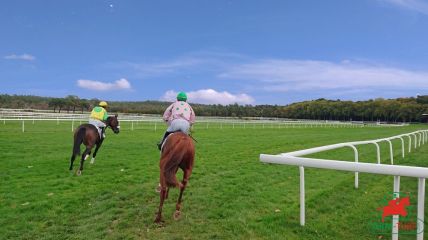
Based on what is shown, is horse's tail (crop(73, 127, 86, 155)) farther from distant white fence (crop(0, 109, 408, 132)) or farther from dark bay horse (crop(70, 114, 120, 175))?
distant white fence (crop(0, 109, 408, 132))

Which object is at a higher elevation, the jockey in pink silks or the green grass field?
the jockey in pink silks

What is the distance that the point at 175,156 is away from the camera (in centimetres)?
548

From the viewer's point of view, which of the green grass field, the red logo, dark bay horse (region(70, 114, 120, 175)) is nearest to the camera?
the red logo

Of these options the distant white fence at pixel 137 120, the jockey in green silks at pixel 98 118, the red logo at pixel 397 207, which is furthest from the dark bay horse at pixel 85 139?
the distant white fence at pixel 137 120

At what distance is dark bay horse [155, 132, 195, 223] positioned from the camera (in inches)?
213

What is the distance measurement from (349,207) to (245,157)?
6563 millimetres

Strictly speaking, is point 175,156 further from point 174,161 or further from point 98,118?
point 98,118

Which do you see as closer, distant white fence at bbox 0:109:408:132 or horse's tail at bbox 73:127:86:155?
horse's tail at bbox 73:127:86:155

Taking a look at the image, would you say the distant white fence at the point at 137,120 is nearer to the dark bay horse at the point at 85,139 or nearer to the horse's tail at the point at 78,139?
the dark bay horse at the point at 85,139

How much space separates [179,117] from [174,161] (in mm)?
945

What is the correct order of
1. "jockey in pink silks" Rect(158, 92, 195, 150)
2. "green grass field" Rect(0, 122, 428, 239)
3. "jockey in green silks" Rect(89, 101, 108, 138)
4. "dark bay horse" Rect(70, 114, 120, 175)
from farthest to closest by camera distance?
"jockey in green silks" Rect(89, 101, 108, 138) → "dark bay horse" Rect(70, 114, 120, 175) → "jockey in pink silks" Rect(158, 92, 195, 150) → "green grass field" Rect(0, 122, 428, 239)

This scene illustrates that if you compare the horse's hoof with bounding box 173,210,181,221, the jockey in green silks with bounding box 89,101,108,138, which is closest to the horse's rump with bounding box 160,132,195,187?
the horse's hoof with bounding box 173,210,181,221

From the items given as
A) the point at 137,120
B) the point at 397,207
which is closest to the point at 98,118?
the point at 397,207

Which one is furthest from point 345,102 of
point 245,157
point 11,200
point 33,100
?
point 11,200
